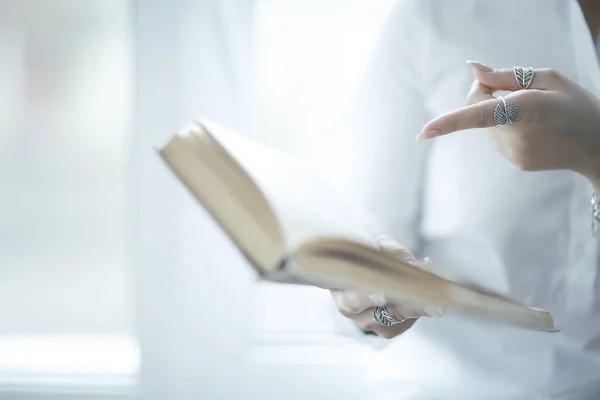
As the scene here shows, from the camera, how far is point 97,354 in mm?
797

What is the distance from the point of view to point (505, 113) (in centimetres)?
43

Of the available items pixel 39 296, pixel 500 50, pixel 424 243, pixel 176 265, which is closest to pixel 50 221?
pixel 39 296

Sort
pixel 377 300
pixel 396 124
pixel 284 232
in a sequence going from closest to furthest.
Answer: pixel 284 232 → pixel 377 300 → pixel 396 124

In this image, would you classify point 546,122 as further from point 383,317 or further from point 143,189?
point 143,189

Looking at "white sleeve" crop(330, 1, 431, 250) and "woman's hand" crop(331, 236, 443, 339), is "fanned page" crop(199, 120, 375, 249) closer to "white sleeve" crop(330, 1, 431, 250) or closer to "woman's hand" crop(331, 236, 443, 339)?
"woman's hand" crop(331, 236, 443, 339)

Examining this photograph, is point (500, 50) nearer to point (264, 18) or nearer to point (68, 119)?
point (264, 18)

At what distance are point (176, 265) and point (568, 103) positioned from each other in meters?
0.45

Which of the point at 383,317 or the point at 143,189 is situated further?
the point at 143,189

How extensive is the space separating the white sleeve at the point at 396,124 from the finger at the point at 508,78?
0.14 m

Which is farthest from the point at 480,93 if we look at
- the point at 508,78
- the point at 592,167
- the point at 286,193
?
the point at 286,193

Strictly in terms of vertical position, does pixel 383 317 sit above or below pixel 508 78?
below

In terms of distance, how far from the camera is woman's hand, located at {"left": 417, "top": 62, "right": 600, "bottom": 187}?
457 mm

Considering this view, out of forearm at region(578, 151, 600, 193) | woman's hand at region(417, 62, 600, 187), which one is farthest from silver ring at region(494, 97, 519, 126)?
forearm at region(578, 151, 600, 193)

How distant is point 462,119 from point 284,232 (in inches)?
9.7
